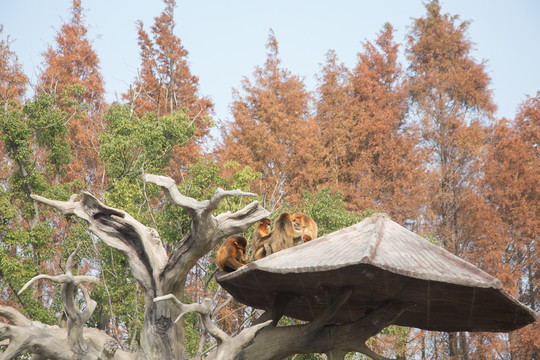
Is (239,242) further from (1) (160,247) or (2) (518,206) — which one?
(2) (518,206)

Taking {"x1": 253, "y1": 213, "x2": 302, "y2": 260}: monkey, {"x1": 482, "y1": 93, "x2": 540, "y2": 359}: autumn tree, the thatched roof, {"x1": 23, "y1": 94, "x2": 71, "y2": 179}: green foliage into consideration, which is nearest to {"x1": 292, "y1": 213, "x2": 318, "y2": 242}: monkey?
{"x1": 253, "y1": 213, "x2": 302, "y2": 260}: monkey

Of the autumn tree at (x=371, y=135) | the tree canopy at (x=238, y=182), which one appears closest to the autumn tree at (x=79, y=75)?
the tree canopy at (x=238, y=182)

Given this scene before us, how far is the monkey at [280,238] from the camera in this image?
4.68 meters

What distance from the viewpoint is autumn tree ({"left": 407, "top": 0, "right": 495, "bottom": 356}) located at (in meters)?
16.6

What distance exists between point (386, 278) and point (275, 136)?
1318 centimetres

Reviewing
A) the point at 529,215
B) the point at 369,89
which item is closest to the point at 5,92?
the point at 369,89

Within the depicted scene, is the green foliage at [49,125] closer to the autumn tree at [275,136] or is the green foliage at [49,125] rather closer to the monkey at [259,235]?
the autumn tree at [275,136]

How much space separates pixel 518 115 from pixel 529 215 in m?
3.67

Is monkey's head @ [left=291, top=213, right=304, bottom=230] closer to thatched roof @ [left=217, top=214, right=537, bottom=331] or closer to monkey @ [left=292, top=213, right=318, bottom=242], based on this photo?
monkey @ [left=292, top=213, right=318, bottom=242]

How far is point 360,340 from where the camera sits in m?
4.54

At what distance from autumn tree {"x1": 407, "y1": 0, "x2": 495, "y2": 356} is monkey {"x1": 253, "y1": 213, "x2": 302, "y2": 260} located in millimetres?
11778

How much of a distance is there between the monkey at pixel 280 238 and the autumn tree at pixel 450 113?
38.6ft

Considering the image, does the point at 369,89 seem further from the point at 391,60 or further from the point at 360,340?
the point at 360,340

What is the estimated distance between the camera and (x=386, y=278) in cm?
397
